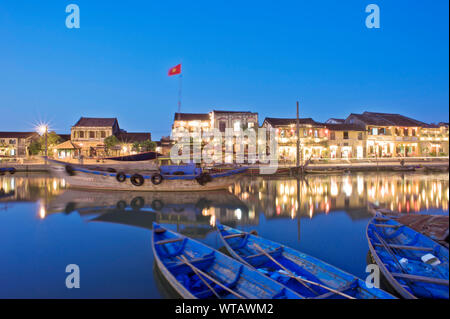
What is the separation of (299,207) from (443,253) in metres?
9.03

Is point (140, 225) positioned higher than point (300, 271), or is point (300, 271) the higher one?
point (300, 271)

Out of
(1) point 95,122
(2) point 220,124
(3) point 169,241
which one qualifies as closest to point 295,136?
(2) point 220,124

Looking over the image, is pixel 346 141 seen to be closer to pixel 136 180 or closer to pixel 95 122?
pixel 136 180

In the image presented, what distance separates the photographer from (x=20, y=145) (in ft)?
160

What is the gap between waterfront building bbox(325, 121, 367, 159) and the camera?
42062 millimetres

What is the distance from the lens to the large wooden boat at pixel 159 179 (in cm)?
1892

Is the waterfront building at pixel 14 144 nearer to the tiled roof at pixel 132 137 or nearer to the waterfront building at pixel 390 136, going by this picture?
the tiled roof at pixel 132 137

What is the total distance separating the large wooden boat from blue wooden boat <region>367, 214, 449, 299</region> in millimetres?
12653

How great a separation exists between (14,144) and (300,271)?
60.1m

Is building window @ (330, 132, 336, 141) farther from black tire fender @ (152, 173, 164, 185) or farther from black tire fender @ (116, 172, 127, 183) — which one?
black tire fender @ (116, 172, 127, 183)

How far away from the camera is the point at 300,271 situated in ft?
17.9

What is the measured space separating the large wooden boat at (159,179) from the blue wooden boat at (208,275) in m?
12.1

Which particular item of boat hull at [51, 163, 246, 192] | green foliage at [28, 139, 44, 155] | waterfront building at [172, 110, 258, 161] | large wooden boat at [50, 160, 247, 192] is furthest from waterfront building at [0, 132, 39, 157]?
boat hull at [51, 163, 246, 192]

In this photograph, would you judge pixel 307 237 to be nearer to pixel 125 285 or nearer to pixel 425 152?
pixel 125 285
